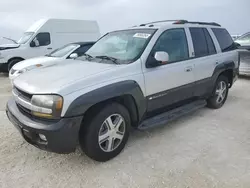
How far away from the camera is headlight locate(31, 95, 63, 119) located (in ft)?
8.22

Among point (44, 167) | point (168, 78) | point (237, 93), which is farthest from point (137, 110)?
point (237, 93)

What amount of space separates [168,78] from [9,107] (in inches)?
89.6

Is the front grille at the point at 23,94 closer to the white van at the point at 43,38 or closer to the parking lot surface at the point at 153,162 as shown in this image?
the parking lot surface at the point at 153,162

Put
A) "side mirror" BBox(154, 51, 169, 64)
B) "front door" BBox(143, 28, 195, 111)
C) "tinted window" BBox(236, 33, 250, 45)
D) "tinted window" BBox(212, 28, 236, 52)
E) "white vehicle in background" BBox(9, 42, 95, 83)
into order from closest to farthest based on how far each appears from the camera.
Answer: "side mirror" BBox(154, 51, 169, 64) → "front door" BBox(143, 28, 195, 111) → "tinted window" BBox(212, 28, 236, 52) → "white vehicle in background" BBox(9, 42, 95, 83) → "tinted window" BBox(236, 33, 250, 45)

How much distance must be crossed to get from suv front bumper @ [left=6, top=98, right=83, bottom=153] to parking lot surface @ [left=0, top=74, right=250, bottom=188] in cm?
39

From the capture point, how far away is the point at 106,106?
2.89 metres

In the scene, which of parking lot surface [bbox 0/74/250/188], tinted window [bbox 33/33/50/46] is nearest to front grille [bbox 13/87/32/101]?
parking lot surface [bbox 0/74/250/188]

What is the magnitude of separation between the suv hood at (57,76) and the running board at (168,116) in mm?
963

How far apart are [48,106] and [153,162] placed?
1460 millimetres

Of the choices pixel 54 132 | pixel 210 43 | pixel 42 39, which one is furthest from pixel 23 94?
pixel 42 39

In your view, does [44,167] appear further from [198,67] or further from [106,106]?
Result: [198,67]

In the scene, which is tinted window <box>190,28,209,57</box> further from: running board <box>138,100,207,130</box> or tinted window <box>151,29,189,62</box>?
running board <box>138,100,207,130</box>

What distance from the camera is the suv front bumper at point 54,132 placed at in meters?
2.52

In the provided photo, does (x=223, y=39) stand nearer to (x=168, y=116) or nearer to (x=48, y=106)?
(x=168, y=116)
